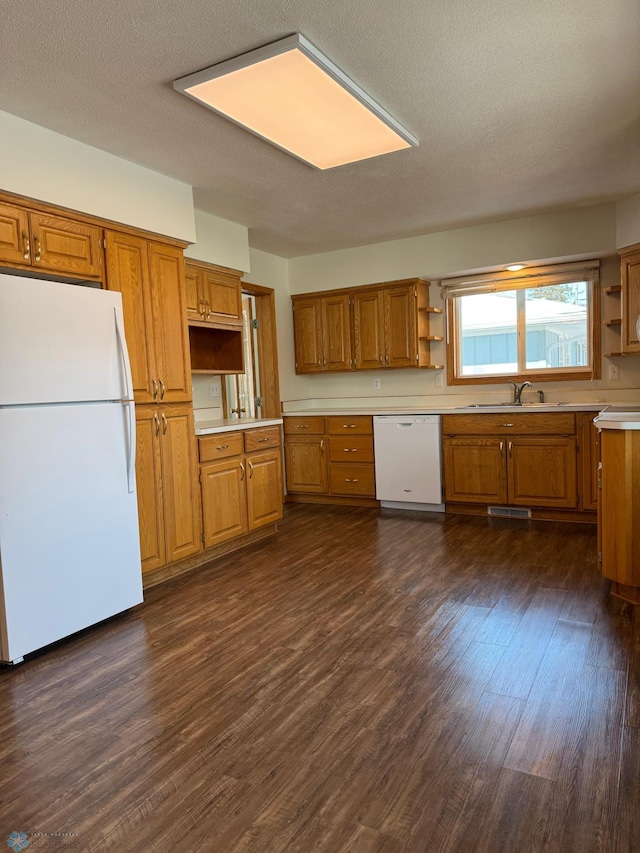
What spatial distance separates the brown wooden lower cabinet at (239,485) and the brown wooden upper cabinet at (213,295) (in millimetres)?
868

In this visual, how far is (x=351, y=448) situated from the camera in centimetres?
546

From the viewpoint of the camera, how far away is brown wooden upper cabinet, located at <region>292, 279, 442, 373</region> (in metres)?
5.38

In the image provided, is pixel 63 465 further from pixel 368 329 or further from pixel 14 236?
pixel 368 329

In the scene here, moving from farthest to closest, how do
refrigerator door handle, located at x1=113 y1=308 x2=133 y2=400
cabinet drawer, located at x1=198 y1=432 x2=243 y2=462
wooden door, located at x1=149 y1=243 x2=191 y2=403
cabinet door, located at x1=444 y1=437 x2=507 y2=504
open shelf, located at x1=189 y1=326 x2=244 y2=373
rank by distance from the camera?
cabinet door, located at x1=444 y1=437 x2=507 y2=504
open shelf, located at x1=189 y1=326 x2=244 y2=373
cabinet drawer, located at x1=198 y1=432 x2=243 y2=462
wooden door, located at x1=149 y1=243 x2=191 y2=403
refrigerator door handle, located at x1=113 y1=308 x2=133 y2=400

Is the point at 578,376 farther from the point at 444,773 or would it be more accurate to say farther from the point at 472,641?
the point at 444,773

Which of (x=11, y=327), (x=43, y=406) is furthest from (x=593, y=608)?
(x=11, y=327)

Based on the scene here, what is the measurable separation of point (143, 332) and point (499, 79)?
2218 millimetres

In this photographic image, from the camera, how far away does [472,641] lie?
2553mm

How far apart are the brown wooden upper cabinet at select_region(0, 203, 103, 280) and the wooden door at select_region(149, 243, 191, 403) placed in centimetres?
43

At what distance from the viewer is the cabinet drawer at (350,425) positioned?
5348mm

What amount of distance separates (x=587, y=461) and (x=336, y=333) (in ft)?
8.48

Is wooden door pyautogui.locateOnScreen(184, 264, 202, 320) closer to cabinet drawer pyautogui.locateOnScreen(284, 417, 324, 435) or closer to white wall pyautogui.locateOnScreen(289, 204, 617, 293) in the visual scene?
cabinet drawer pyautogui.locateOnScreen(284, 417, 324, 435)

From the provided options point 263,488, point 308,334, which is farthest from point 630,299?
point 263,488

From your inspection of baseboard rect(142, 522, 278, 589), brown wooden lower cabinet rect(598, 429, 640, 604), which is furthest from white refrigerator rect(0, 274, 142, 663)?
brown wooden lower cabinet rect(598, 429, 640, 604)
